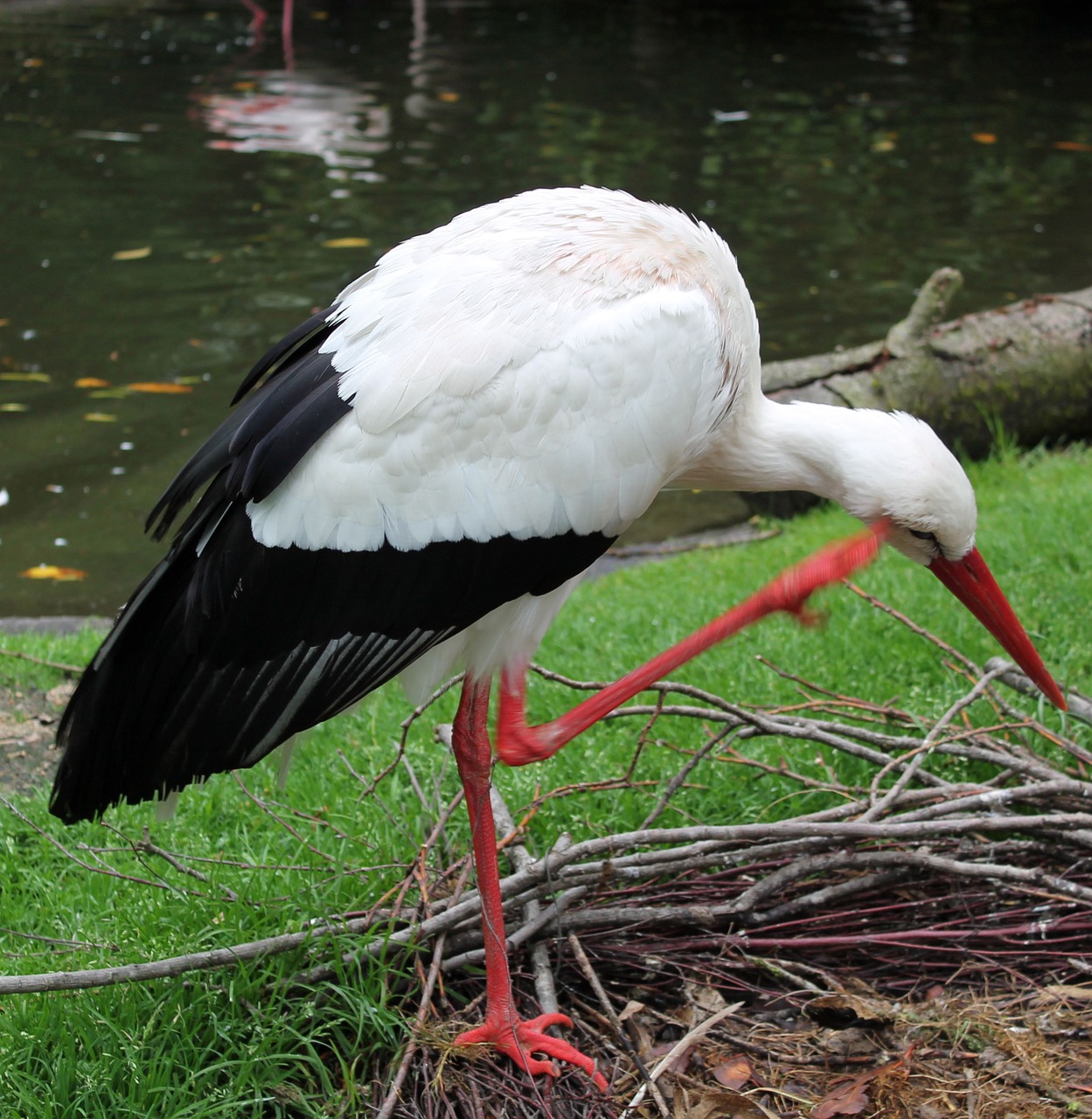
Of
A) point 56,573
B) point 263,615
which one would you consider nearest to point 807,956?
point 263,615

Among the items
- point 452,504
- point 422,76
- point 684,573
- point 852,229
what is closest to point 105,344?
point 684,573

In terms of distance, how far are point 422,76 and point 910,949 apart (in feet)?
46.6

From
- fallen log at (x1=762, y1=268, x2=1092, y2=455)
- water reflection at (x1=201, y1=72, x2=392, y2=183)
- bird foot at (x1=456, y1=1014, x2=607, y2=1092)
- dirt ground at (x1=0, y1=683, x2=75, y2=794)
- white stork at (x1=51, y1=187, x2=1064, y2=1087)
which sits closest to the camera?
white stork at (x1=51, y1=187, x2=1064, y2=1087)

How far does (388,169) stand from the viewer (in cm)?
1166

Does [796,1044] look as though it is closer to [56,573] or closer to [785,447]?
[785,447]

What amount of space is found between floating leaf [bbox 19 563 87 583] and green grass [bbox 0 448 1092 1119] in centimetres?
123

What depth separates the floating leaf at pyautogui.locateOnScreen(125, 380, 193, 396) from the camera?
7.69 meters

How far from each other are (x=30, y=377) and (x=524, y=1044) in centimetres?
614

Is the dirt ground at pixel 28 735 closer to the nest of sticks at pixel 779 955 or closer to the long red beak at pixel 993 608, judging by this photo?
the nest of sticks at pixel 779 955

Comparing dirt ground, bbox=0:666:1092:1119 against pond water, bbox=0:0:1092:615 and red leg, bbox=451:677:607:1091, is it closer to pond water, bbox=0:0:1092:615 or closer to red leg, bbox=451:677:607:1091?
red leg, bbox=451:677:607:1091

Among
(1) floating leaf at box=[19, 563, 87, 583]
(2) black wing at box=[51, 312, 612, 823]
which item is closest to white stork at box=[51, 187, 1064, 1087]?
(2) black wing at box=[51, 312, 612, 823]

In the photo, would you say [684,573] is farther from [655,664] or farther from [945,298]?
[655,664]

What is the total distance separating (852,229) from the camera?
10508mm

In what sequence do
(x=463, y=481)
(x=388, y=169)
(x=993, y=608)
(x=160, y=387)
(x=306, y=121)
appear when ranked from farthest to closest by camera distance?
(x=306, y=121) → (x=388, y=169) → (x=160, y=387) → (x=993, y=608) → (x=463, y=481)
